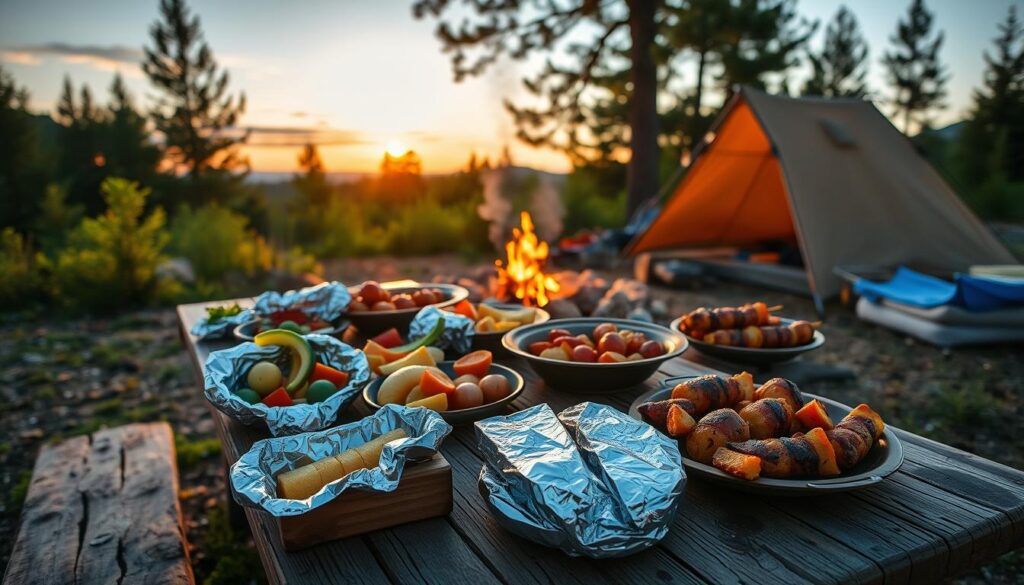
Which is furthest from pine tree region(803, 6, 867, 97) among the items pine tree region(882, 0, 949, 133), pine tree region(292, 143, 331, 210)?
pine tree region(292, 143, 331, 210)

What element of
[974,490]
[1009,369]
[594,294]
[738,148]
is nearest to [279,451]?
[974,490]

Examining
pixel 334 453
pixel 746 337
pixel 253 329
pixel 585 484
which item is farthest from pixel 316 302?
pixel 585 484

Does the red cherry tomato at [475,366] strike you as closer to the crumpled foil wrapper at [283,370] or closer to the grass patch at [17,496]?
the crumpled foil wrapper at [283,370]

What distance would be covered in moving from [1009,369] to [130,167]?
71.1ft

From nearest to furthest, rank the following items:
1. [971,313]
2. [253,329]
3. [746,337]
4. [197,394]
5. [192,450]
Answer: [746,337]
[253,329]
[192,450]
[197,394]
[971,313]

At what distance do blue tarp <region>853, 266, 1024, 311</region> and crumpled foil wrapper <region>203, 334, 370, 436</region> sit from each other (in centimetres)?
464

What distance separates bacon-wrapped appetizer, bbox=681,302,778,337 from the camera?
7.27 feet

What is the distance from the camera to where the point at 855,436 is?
122 cm

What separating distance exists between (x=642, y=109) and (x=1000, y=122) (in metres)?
21.6

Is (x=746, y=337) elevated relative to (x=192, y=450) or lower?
elevated

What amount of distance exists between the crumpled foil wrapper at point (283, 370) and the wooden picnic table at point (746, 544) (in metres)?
0.28

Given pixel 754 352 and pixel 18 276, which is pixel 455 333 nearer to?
pixel 754 352

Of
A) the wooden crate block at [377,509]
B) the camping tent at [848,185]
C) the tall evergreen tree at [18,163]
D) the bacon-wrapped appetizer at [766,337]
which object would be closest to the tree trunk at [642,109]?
the camping tent at [848,185]

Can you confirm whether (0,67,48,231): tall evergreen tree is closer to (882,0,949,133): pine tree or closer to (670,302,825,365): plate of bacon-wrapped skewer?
(670,302,825,365): plate of bacon-wrapped skewer
